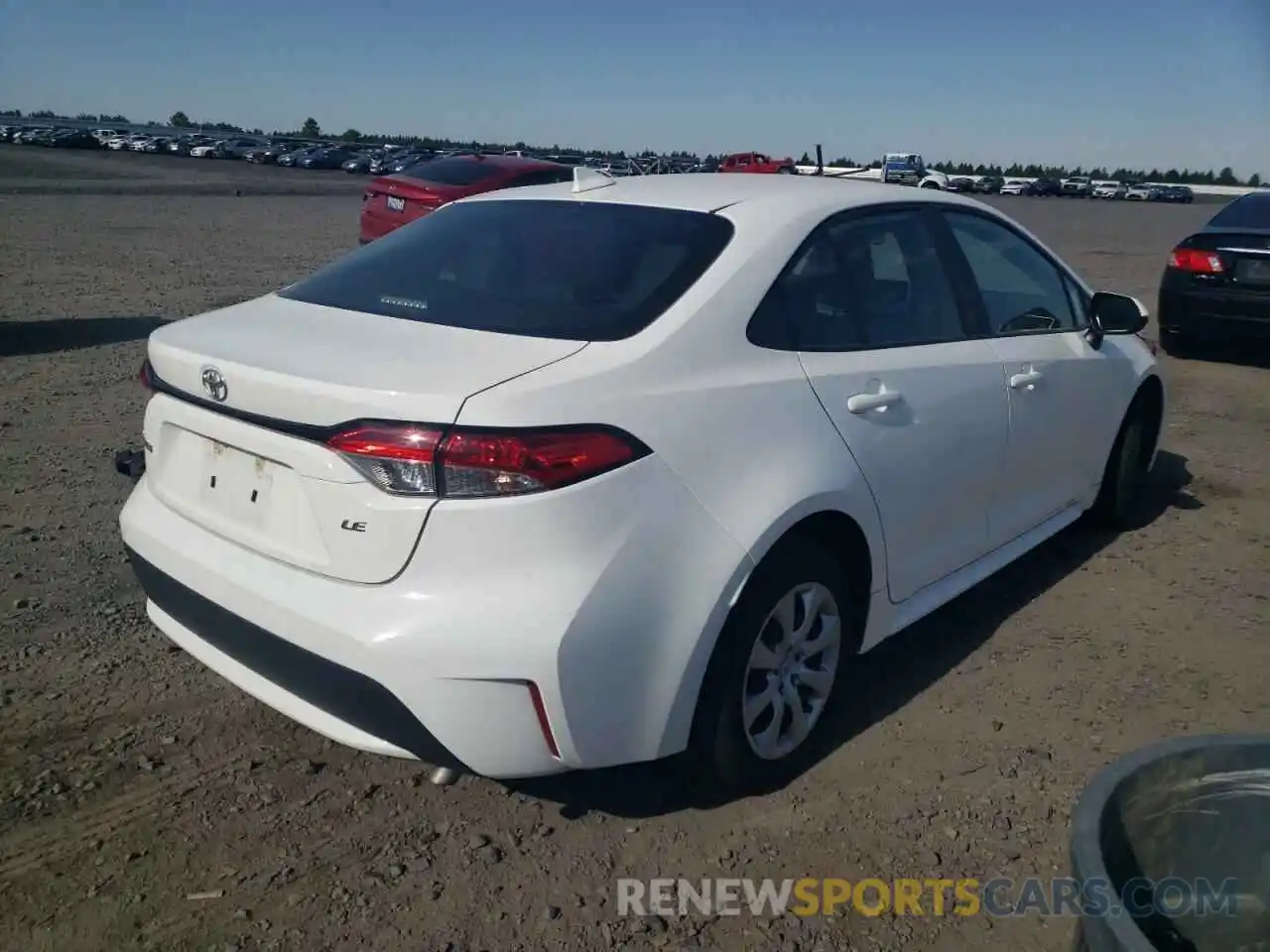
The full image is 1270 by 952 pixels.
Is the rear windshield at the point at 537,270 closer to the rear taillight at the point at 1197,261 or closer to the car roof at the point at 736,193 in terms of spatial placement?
the car roof at the point at 736,193

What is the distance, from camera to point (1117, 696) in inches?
147

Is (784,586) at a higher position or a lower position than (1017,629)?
higher

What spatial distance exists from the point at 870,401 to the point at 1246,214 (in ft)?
27.7

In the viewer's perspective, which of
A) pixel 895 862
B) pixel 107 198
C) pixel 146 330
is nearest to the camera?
pixel 895 862

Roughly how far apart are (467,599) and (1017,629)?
103 inches

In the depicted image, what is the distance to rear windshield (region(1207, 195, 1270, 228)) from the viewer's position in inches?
373

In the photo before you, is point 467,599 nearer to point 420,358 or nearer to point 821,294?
point 420,358

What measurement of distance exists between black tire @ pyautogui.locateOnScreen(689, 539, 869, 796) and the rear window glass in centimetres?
1146

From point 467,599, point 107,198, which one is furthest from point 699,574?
point 107,198

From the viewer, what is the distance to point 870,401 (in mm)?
3197

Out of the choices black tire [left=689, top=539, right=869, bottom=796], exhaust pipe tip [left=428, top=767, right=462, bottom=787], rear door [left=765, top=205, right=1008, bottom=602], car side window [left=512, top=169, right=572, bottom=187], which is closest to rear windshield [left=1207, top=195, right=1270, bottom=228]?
rear door [left=765, top=205, right=1008, bottom=602]

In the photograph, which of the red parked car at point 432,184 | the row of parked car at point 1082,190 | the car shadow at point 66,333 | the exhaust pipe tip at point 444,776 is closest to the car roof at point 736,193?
the exhaust pipe tip at point 444,776

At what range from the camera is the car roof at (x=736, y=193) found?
3373 mm

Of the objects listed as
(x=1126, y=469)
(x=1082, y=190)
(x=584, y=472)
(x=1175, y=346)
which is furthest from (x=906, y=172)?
(x=1082, y=190)
